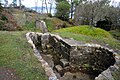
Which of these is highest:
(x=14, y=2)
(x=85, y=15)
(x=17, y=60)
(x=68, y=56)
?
(x=14, y=2)

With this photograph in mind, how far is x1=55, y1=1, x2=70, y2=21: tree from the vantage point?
34.6 meters

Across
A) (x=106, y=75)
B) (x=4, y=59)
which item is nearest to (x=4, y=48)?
(x=4, y=59)

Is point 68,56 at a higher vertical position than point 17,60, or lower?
lower

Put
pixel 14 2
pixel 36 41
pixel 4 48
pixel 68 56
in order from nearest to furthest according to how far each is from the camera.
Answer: pixel 4 48 → pixel 68 56 → pixel 36 41 → pixel 14 2

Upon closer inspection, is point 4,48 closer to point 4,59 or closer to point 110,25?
point 4,59

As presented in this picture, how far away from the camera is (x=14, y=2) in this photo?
4394 centimetres

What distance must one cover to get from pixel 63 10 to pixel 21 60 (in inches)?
1092

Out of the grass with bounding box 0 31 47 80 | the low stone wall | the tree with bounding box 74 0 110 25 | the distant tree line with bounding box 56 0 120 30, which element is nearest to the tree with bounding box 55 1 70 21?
the distant tree line with bounding box 56 0 120 30

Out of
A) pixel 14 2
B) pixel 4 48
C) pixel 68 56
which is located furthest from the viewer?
pixel 14 2

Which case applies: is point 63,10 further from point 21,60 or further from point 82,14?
point 21,60

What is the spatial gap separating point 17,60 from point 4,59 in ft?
2.28

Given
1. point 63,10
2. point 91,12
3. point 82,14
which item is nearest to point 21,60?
point 91,12

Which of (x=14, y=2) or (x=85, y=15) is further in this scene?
(x=14, y=2)

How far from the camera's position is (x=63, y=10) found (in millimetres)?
35844
